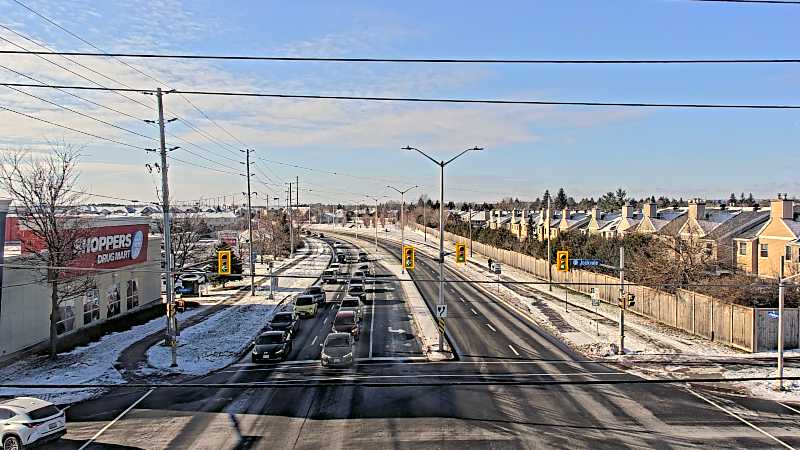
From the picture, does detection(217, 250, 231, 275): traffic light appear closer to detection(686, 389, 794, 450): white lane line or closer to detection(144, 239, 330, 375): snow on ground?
detection(144, 239, 330, 375): snow on ground

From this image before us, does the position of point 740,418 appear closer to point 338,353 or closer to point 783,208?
point 338,353

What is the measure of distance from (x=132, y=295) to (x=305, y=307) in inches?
481

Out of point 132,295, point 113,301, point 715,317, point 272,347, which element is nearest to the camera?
point 272,347

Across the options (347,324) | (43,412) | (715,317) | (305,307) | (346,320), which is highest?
(715,317)

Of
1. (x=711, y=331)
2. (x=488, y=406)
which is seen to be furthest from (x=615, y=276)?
(x=488, y=406)

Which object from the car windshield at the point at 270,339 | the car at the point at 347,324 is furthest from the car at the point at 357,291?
the car windshield at the point at 270,339

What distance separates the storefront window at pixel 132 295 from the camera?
42656mm

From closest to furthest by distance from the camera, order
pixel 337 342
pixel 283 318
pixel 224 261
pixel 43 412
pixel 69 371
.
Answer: pixel 43 412, pixel 69 371, pixel 224 261, pixel 337 342, pixel 283 318

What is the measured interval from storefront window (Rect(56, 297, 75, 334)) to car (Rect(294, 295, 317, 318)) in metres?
13.8

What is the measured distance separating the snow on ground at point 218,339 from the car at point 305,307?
2.22 m

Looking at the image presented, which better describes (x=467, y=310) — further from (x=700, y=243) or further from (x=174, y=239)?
(x=174, y=239)

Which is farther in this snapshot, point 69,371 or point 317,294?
point 317,294

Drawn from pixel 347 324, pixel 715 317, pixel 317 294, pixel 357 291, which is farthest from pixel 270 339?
pixel 715 317

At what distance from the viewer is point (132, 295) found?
4312 centimetres
